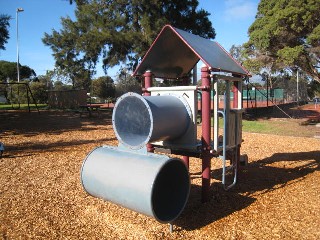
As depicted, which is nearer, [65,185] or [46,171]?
[65,185]

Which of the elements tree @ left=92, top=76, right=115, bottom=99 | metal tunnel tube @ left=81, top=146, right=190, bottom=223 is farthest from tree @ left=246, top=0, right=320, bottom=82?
tree @ left=92, top=76, right=115, bottom=99

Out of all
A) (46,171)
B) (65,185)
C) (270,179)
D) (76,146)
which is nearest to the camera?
(65,185)

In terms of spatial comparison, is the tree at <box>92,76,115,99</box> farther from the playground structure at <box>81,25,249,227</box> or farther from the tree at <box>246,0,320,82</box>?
the playground structure at <box>81,25,249,227</box>

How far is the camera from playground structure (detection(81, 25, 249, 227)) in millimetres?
3646

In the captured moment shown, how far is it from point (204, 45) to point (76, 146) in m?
6.17

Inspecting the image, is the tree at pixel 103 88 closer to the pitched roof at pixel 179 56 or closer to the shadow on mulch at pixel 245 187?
the shadow on mulch at pixel 245 187

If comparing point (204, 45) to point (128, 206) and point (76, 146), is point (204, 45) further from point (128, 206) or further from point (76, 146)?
point (76, 146)

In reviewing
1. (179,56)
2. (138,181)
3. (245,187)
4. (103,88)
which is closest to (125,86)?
(103,88)

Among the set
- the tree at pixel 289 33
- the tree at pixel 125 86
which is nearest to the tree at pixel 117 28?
the tree at pixel 125 86

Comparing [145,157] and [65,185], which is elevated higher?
[145,157]

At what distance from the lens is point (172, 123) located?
449 centimetres

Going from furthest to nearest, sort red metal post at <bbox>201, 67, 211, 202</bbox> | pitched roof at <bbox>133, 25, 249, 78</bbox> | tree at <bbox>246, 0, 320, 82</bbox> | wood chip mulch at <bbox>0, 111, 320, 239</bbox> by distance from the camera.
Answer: tree at <bbox>246, 0, 320, 82</bbox>, pitched roof at <bbox>133, 25, 249, 78</bbox>, red metal post at <bbox>201, 67, 211, 202</bbox>, wood chip mulch at <bbox>0, 111, 320, 239</bbox>

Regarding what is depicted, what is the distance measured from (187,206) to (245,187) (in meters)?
1.50

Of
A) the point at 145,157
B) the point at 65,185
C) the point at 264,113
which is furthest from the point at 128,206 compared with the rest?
the point at 264,113
